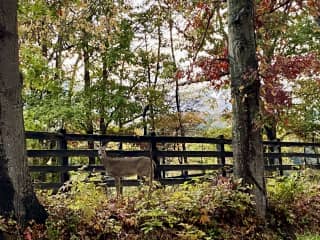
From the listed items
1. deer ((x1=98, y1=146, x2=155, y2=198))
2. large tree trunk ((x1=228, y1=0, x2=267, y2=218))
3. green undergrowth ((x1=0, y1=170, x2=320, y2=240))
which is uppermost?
large tree trunk ((x1=228, y1=0, x2=267, y2=218))

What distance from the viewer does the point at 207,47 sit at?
18250mm

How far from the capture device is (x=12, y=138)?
4707 millimetres

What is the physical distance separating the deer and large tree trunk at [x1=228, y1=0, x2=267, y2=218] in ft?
7.33

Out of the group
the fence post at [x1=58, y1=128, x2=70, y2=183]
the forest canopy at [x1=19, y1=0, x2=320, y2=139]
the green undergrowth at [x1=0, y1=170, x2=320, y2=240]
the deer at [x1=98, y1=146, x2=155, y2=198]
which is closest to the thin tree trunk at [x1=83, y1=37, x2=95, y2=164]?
the forest canopy at [x1=19, y1=0, x2=320, y2=139]

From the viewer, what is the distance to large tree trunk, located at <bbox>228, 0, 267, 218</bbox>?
21.7ft

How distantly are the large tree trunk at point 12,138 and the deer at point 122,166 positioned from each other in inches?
142

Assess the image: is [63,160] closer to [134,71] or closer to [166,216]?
[166,216]

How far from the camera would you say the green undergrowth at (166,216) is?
495 centimetres

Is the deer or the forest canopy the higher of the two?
the forest canopy

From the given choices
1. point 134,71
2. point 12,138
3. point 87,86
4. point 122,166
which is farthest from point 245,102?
point 134,71

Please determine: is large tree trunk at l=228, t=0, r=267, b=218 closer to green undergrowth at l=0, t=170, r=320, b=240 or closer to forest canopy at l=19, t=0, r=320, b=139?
green undergrowth at l=0, t=170, r=320, b=240

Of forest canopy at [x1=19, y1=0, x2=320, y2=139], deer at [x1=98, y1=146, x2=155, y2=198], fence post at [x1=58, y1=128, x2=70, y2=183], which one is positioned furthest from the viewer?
forest canopy at [x1=19, y1=0, x2=320, y2=139]

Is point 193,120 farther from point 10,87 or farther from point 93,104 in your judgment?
point 10,87

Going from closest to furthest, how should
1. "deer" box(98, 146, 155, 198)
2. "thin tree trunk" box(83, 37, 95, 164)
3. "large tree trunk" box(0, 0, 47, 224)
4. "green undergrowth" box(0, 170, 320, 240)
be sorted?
1. "large tree trunk" box(0, 0, 47, 224)
2. "green undergrowth" box(0, 170, 320, 240)
3. "deer" box(98, 146, 155, 198)
4. "thin tree trunk" box(83, 37, 95, 164)
